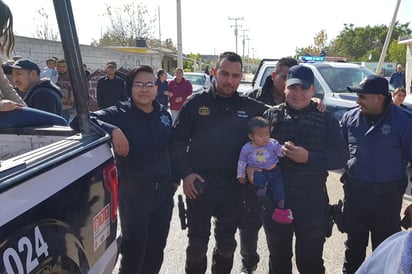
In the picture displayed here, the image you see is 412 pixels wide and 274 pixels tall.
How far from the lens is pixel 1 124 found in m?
2.15

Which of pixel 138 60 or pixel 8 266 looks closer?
pixel 8 266

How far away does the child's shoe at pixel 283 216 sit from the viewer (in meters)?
2.78

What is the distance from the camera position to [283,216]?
2.79m

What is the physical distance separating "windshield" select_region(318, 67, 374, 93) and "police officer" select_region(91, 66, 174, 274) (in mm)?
5259

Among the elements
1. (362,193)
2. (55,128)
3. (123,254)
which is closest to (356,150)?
(362,193)

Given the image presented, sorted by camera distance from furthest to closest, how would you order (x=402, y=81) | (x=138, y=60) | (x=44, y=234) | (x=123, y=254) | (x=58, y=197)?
(x=138, y=60)
(x=402, y=81)
(x=123, y=254)
(x=58, y=197)
(x=44, y=234)

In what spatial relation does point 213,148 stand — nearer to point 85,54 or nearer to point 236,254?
point 236,254

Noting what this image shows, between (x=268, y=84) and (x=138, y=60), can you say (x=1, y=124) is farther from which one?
(x=138, y=60)

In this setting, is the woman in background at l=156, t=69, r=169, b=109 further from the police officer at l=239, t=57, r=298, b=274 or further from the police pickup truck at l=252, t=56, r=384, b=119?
the police officer at l=239, t=57, r=298, b=274

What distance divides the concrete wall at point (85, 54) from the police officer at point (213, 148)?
4.93 feet

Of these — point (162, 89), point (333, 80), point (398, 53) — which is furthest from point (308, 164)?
point (398, 53)

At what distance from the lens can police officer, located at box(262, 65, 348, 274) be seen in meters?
2.75

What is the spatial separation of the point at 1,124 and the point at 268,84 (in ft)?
9.67

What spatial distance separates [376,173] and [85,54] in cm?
1602
